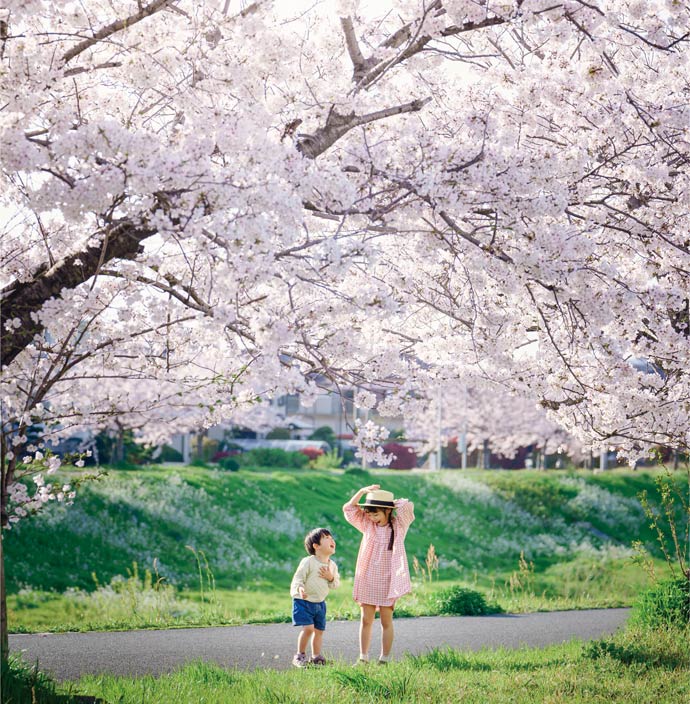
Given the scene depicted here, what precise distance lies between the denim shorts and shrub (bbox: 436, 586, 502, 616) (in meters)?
4.12

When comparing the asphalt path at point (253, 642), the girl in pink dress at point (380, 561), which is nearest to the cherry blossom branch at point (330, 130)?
the girl in pink dress at point (380, 561)

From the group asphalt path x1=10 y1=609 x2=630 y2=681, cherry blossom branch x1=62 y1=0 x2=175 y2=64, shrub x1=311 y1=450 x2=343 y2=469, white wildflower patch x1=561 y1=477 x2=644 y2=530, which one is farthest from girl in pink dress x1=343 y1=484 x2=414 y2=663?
shrub x1=311 y1=450 x2=343 y2=469

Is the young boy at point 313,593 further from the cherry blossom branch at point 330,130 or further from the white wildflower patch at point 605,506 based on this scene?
the white wildflower patch at point 605,506

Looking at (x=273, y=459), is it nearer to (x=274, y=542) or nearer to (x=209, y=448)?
(x=209, y=448)

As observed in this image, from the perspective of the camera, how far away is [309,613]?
279 inches

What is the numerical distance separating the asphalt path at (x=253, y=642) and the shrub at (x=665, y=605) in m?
0.81

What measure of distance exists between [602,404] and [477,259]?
2.68 meters

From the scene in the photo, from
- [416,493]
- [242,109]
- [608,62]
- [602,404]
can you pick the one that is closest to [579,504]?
[416,493]

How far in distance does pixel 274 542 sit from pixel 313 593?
47.1 ft

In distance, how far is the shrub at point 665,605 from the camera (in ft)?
27.1

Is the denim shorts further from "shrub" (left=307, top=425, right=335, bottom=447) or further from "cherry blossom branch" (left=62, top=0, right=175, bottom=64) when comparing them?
"shrub" (left=307, top=425, right=335, bottom=447)

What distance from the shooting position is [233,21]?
5125 millimetres

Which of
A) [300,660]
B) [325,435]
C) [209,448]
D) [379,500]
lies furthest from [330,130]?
[325,435]

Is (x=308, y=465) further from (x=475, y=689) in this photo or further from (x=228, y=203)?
(x=228, y=203)
